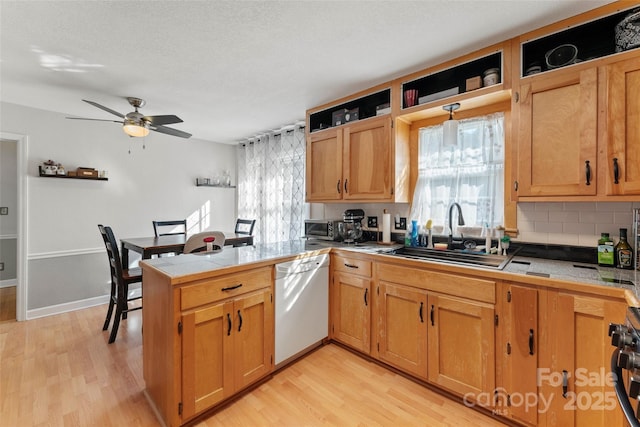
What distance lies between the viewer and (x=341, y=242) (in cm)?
281

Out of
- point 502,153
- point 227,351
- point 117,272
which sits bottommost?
point 227,351

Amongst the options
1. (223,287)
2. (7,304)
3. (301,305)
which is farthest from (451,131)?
(7,304)

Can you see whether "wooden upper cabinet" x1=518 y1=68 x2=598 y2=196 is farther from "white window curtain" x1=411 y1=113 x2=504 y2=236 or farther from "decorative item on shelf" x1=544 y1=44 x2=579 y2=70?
"white window curtain" x1=411 y1=113 x2=504 y2=236

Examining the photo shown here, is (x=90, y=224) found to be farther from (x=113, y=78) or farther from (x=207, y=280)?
(x=207, y=280)

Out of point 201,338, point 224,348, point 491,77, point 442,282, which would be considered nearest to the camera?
point 201,338

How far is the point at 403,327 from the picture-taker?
2047mm

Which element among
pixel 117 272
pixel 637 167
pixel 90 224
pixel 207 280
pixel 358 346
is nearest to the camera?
pixel 637 167

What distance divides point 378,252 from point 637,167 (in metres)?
1.57

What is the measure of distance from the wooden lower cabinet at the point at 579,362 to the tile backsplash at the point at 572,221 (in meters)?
0.71

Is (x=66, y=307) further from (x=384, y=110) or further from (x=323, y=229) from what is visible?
(x=384, y=110)

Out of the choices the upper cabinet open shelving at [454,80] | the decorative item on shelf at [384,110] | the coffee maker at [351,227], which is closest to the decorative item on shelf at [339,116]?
the decorative item on shelf at [384,110]

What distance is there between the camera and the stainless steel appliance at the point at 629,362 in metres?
0.82

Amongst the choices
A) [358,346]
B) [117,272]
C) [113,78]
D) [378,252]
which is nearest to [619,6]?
[378,252]

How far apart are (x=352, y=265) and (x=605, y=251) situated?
65.3 inches
